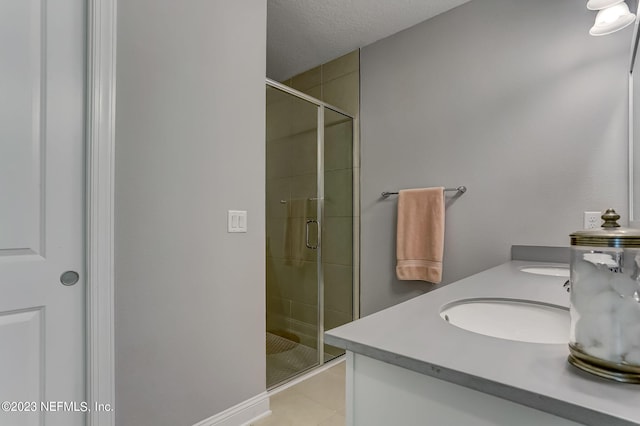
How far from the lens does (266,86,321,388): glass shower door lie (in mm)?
2172

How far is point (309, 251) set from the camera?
2465mm

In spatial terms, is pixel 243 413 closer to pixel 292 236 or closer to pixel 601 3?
pixel 292 236

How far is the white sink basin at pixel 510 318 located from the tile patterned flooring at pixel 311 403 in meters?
1.13

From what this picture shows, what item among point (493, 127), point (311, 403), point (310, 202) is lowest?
point (311, 403)

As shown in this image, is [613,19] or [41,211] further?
[613,19]

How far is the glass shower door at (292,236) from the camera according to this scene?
85.5 inches

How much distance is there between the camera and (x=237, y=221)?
163 cm

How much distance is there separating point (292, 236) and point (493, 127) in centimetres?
151

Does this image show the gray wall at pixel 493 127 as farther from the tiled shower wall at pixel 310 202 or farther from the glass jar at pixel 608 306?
the glass jar at pixel 608 306

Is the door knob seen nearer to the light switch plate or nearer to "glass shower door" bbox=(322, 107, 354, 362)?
the light switch plate

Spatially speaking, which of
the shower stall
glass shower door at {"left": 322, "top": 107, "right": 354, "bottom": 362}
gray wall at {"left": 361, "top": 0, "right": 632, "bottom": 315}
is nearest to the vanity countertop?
gray wall at {"left": 361, "top": 0, "right": 632, "bottom": 315}

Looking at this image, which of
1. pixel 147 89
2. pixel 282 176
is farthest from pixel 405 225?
pixel 147 89

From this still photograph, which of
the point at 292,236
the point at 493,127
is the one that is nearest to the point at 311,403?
the point at 292,236

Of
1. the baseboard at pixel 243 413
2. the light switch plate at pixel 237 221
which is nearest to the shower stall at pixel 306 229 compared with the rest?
the baseboard at pixel 243 413
